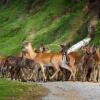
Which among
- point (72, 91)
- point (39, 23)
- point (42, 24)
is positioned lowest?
point (72, 91)

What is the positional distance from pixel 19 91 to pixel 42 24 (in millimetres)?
36330

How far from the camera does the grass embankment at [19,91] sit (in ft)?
93.1

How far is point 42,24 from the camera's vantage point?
66.0m

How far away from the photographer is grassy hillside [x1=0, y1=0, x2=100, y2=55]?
58.0 m

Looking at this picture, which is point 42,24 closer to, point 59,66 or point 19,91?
point 59,66

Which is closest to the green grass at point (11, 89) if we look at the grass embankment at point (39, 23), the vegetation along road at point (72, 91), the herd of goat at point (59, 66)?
the vegetation along road at point (72, 91)

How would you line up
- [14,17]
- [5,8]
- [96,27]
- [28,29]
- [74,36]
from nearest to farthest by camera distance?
[96,27]
[74,36]
[28,29]
[14,17]
[5,8]

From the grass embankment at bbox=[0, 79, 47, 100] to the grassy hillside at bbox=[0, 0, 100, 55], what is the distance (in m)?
16.1

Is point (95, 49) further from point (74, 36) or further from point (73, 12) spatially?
point (73, 12)

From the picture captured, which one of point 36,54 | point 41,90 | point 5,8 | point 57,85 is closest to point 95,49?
point 36,54

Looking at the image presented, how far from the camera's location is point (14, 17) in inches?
3024

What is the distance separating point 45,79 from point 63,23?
21249 mm

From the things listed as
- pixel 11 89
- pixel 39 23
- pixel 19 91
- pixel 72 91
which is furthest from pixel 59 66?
pixel 39 23

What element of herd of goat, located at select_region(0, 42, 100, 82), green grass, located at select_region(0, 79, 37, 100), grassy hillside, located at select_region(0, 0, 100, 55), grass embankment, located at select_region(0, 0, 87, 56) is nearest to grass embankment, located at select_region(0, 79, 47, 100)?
green grass, located at select_region(0, 79, 37, 100)
